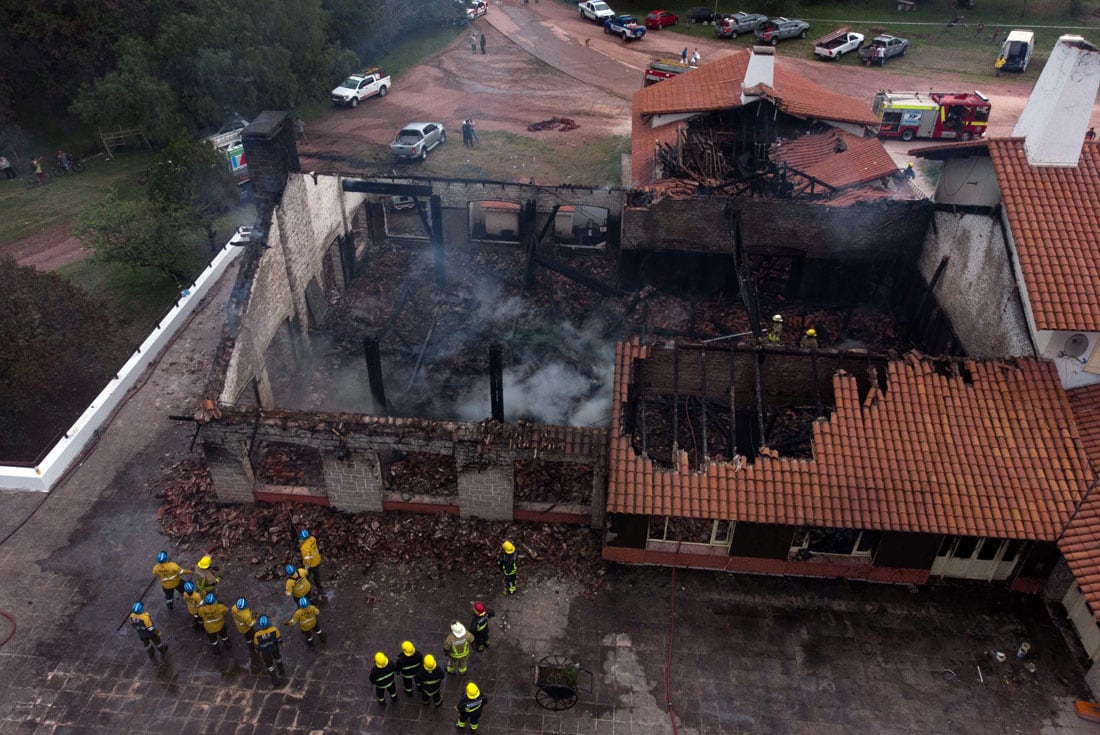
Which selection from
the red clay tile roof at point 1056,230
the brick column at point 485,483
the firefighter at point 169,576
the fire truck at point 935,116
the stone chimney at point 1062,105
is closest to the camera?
the firefighter at point 169,576

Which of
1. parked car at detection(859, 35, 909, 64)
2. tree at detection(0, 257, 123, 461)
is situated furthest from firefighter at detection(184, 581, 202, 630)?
parked car at detection(859, 35, 909, 64)

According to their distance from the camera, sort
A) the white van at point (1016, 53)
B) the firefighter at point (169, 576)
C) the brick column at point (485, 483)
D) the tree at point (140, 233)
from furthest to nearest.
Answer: the white van at point (1016, 53), the tree at point (140, 233), the brick column at point (485, 483), the firefighter at point (169, 576)

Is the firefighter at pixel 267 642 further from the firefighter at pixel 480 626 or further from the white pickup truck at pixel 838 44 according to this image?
the white pickup truck at pixel 838 44

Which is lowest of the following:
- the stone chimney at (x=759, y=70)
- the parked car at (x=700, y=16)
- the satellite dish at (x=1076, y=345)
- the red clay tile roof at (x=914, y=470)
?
the parked car at (x=700, y=16)

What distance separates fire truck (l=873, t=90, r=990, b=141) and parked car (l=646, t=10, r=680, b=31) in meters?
19.2

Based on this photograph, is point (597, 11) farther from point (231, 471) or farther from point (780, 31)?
point (231, 471)

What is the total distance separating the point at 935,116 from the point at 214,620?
108ft

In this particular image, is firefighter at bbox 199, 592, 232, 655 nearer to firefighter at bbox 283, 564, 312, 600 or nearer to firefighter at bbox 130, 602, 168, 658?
firefighter at bbox 130, 602, 168, 658

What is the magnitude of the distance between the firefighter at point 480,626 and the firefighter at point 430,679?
3.31ft

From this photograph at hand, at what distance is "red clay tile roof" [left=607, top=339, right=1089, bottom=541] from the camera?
12.6m

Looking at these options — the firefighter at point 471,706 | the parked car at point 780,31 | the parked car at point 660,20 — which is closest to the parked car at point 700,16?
the parked car at point 660,20

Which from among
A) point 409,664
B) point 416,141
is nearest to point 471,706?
point 409,664

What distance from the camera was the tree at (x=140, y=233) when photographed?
1038 inches

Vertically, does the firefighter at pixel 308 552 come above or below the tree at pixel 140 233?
above
